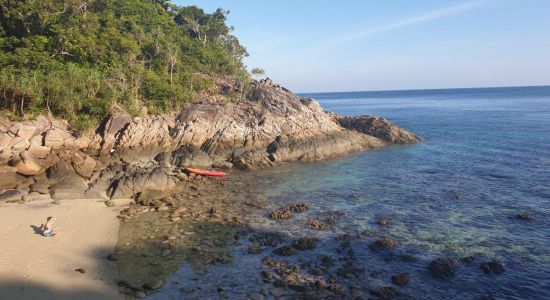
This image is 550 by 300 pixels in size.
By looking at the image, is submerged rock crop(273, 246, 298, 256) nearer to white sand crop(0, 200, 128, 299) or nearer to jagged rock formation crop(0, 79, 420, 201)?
white sand crop(0, 200, 128, 299)

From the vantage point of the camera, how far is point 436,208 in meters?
26.5

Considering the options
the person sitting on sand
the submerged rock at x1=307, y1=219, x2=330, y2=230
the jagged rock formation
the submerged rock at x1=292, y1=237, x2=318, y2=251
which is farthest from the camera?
the jagged rock formation

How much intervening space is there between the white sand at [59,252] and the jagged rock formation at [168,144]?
10.8ft

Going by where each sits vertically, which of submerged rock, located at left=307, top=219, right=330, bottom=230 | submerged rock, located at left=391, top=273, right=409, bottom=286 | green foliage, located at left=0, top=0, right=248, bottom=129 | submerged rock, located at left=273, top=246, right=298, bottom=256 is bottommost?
submerged rock, located at left=391, top=273, right=409, bottom=286

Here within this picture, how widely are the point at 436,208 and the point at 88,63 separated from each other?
39.9 metres

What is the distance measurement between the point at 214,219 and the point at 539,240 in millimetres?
19700

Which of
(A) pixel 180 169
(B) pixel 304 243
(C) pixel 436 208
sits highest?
(A) pixel 180 169

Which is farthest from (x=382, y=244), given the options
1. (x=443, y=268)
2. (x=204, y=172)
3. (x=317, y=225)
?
(x=204, y=172)

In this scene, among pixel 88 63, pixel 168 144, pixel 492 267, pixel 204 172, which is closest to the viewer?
pixel 492 267

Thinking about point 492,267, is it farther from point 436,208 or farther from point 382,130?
point 382,130

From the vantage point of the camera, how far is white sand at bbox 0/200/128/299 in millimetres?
15359

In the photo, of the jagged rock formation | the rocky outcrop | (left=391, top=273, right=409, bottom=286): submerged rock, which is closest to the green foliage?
the jagged rock formation

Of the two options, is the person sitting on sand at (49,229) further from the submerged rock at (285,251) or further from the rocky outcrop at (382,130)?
the rocky outcrop at (382,130)

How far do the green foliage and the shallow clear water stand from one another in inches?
712
